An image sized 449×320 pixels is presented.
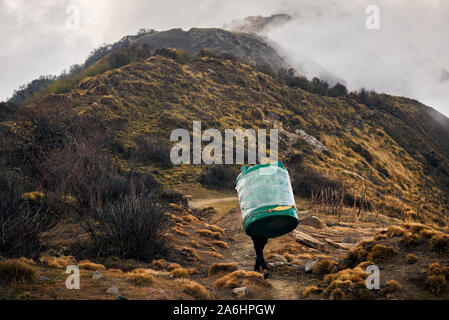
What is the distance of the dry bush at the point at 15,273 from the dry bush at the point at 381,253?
631cm

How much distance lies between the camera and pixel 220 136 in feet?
125

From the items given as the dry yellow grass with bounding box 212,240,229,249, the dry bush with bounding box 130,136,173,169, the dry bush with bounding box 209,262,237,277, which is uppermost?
the dry bush with bounding box 130,136,173,169

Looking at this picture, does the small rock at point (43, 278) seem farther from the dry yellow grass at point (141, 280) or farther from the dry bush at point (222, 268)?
the dry bush at point (222, 268)

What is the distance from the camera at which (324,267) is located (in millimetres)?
6887

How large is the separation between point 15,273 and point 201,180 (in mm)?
23286

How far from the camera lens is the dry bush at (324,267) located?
6.76 m

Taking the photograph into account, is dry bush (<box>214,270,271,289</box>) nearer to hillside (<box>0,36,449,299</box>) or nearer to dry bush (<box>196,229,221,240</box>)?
hillside (<box>0,36,449,299</box>)

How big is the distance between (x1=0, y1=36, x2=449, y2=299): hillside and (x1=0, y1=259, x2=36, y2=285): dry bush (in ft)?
0.94

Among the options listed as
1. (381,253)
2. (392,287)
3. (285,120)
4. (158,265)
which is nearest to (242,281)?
(158,265)

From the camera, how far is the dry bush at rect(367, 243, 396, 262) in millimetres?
6450

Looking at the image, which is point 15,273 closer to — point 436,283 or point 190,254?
point 190,254

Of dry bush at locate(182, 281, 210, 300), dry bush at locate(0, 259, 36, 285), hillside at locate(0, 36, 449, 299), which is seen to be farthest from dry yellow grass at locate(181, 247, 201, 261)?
dry bush at locate(0, 259, 36, 285)

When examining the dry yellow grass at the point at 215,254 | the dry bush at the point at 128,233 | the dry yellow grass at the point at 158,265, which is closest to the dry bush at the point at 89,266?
the dry bush at the point at 128,233
